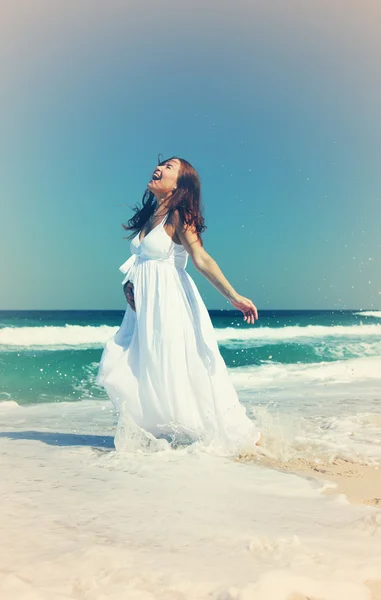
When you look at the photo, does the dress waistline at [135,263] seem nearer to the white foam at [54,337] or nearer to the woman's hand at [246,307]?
the woman's hand at [246,307]

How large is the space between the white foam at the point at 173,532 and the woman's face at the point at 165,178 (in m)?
1.74

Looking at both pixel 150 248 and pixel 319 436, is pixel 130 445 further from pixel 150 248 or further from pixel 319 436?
pixel 319 436

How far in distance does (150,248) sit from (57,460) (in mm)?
1476

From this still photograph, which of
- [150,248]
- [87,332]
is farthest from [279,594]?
[87,332]

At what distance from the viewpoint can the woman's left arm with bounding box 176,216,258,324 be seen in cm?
382

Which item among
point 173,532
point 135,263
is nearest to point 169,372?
point 135,263

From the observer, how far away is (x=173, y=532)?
2.46 meters

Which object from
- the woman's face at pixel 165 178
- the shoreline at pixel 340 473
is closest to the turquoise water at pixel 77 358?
the woman's face at pixel 165 178

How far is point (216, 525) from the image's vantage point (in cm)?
254

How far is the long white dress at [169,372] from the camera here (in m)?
3.96

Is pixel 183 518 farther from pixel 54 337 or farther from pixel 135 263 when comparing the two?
pixel 54 337

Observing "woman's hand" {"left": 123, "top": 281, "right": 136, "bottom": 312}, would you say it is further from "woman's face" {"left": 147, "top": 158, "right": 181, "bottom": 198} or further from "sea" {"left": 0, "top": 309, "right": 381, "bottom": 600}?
"sea" {"left": 0, "top": 309, "right": 381, "bottom": 600}

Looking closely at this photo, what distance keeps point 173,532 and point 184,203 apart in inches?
89.2

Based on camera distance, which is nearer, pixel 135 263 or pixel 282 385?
pixel 135 263
